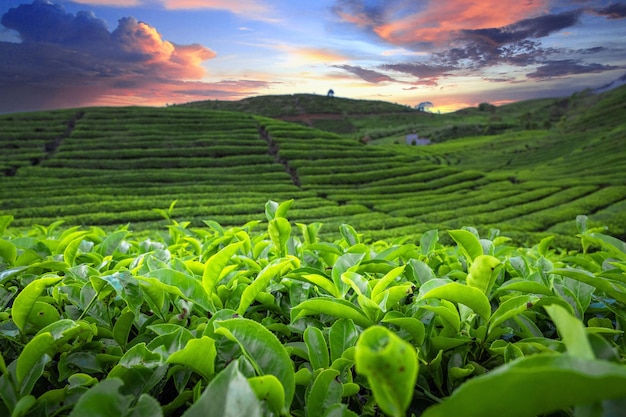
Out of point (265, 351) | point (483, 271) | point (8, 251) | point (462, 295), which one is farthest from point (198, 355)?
point (8, 251)

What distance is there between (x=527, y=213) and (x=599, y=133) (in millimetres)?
20203

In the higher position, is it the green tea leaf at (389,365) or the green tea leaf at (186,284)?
the green tea leaf at (389,365)

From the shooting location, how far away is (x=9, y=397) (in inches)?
23.5

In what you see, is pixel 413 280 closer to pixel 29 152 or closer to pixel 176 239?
pixel 176 239

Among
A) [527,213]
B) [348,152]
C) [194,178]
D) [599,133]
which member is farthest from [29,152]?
[599,133]

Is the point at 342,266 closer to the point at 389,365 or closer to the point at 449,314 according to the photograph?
the point at 449,314

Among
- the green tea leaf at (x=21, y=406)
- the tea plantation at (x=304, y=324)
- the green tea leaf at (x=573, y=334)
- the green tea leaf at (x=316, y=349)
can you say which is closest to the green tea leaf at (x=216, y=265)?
the tea plantation at (x=304, y=324)

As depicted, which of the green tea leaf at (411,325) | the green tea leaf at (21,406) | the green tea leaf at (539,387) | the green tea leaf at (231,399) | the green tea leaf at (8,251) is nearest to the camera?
the green tea leaf at (539,387)

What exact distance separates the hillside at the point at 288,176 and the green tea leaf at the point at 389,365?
33.1 ft

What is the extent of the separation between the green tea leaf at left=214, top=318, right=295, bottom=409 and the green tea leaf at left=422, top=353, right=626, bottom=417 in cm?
27

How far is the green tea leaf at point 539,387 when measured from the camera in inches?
12.2

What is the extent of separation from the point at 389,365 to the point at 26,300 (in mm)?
723

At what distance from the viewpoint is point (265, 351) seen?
1.91ft

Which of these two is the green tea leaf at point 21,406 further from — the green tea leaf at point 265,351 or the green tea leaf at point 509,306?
the green tea leaf at point 509,306
